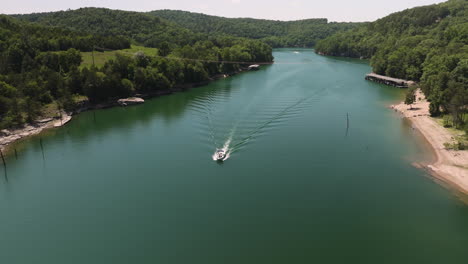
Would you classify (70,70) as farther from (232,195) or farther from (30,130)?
(232,195)

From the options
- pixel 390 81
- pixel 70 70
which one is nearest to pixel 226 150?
pixel 70 70

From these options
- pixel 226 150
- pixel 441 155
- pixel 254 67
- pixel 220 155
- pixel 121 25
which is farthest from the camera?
pixel 121 25

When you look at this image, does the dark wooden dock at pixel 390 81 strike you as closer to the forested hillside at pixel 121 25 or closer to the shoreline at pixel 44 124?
the shoreline at pixel 44 124

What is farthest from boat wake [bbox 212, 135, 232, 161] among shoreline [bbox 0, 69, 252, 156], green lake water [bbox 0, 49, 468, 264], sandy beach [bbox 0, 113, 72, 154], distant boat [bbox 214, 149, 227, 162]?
sandy beach [bbox 0, 113, 72, 154]

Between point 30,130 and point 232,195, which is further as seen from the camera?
point 30,130

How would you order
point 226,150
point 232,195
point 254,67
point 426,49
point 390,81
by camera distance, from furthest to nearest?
point 254,67 < point 426,49 < point 390,81 < point 226,150 < point 232,195

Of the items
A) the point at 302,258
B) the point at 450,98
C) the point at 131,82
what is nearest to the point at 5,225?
the point at 302,258
